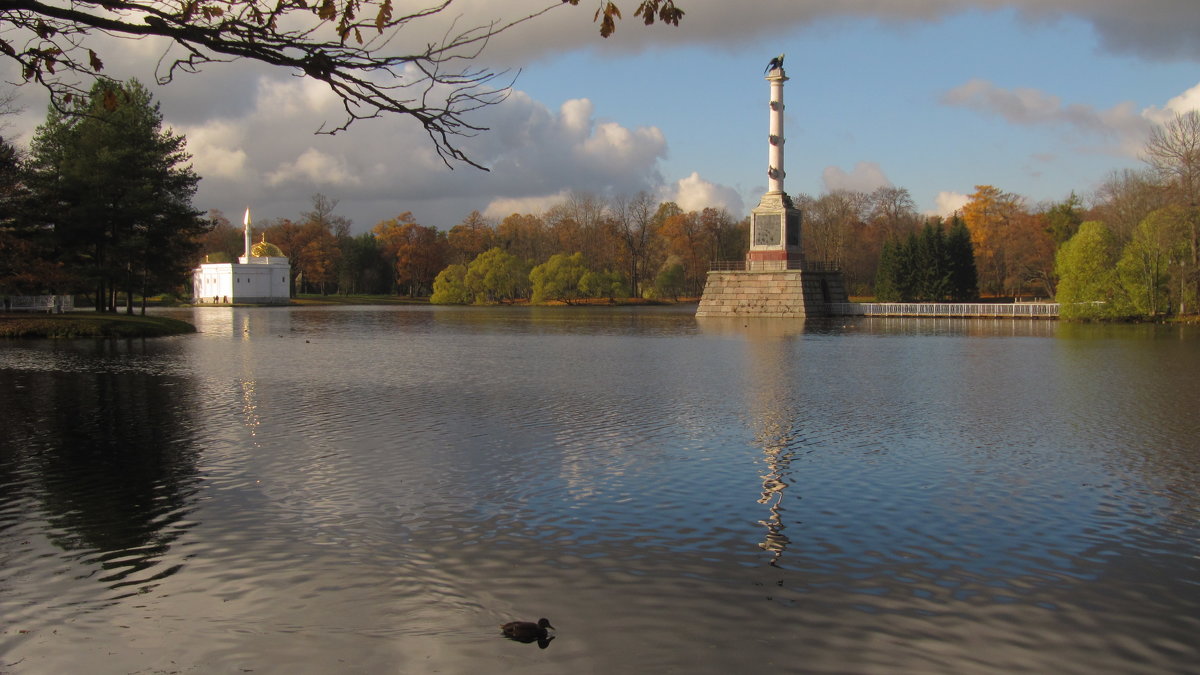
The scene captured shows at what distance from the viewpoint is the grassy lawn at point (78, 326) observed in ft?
133

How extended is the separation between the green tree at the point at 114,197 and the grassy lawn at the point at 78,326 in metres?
3.10

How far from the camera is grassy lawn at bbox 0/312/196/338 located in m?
40.5

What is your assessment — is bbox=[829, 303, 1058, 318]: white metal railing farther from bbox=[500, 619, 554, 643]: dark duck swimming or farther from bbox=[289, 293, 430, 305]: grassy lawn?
bbox=[500, 619, 554, 643]: dark duck swimming

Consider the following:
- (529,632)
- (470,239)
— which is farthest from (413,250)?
(529,632)

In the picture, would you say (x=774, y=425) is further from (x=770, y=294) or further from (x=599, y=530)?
(x=770, y=294)

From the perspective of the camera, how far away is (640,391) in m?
22.3

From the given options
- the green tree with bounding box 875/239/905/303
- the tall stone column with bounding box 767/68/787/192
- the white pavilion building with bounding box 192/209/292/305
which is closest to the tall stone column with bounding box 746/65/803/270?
the tall stone column with bounding box 767/68/787/192

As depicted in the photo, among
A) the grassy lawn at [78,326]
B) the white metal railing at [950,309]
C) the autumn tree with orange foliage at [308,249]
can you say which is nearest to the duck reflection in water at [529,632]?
the grassy lawn at [78,326]

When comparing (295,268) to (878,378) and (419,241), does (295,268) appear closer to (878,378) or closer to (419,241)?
(419,241)

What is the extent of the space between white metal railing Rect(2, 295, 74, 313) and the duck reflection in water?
5456 cm

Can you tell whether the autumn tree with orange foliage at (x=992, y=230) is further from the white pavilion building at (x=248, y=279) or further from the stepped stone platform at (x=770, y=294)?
the white pavilion building at (x=248, y=279)

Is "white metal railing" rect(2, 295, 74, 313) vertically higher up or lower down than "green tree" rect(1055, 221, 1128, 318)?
lower down

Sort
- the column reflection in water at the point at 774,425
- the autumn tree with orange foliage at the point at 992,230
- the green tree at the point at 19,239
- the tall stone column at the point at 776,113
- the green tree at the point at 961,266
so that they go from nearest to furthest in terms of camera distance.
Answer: the column reflection in water at the point at 774,425 < the green tree at the point at 19,239 < the tall stone column at the point at 776,113 < the green tree at the point at 961,266 < the autumn tree with orange foliage at the point at 992,230

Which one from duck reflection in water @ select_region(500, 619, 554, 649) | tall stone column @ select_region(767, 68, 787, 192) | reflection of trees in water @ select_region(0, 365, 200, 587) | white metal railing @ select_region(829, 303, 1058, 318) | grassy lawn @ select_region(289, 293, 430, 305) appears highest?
tall stone column @ select_region(767, 68, 787, 192)
